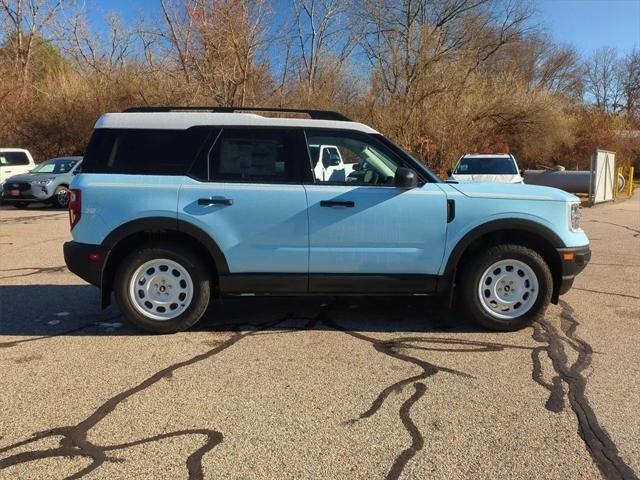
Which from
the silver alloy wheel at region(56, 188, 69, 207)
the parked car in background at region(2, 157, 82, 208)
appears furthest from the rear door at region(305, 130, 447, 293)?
the silver alloy wheel at region(56, 188, 69, 207)

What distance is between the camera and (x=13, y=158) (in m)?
20.1

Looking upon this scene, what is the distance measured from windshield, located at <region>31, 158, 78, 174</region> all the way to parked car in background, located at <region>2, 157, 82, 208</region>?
0.03m

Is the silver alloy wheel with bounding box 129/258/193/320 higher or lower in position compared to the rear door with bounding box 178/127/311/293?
lower

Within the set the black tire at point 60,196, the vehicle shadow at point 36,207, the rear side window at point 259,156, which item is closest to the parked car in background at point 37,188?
the black tire at point 60,196

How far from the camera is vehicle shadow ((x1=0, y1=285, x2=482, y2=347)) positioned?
17.4ft

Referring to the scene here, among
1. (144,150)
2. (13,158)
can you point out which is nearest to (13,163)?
(13,158)

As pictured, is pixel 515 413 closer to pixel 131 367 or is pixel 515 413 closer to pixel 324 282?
pixel 324 282

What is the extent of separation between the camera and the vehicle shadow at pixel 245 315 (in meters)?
5.30

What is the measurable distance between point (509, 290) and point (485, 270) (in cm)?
33

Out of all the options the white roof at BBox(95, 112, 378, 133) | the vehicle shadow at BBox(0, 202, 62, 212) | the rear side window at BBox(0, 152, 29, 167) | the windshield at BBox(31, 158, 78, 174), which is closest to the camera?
the white roof at BBox(95, 112, 378, 133)

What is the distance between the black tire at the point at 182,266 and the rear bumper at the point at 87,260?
0.57 feet

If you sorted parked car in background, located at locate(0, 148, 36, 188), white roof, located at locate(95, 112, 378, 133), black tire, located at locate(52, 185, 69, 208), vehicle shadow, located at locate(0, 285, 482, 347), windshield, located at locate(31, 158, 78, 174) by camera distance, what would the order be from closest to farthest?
white roof, located at locate(95, 112, 378, 133) < vehicle shadow, located at locate(0, 285, 482, 347) < black tire, located at locate(52, 185, 69, 208) < windshield, located at locate(31, 158, 78, 174) < parked car in background, located at locate(0, 148, 36, 188)

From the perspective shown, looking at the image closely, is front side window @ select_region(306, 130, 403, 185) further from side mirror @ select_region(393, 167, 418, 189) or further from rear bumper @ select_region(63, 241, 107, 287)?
rear bumper @ select_region(63, 241, 107, 287)

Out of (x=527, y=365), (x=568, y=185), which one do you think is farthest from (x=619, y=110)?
(x=527, y=365)
